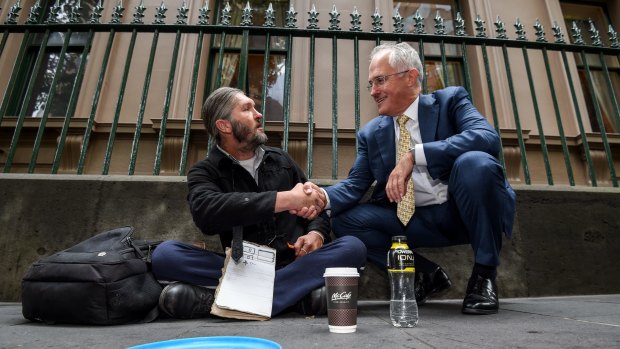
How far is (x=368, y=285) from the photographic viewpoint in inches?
121

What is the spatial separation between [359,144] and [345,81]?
3.56 metres

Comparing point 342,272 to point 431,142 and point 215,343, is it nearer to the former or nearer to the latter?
point 215,343

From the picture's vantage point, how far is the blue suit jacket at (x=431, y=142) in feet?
7.83

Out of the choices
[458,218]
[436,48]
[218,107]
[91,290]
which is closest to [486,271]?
[458,218]

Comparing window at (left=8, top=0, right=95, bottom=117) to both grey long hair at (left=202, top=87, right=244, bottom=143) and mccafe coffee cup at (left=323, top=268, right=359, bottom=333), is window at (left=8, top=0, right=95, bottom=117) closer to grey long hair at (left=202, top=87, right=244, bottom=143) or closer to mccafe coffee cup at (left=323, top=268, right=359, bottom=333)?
grey long hair at (left=202, top=87, right=244, bottom=143)

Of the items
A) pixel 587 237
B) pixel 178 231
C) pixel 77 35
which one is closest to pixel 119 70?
pixel 77 35

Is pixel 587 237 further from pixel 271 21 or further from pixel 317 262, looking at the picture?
pixel 271 21

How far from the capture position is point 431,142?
2.47 m

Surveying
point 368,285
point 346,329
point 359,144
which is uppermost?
point 359,144

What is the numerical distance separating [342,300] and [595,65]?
8.16m

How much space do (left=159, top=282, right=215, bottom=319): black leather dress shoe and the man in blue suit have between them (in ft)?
3.56

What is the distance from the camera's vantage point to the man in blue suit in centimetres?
225

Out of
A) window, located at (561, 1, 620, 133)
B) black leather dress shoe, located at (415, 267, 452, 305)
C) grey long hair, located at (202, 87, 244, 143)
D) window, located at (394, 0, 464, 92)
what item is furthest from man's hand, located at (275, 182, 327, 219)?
window, located at (561, 1, 620, 133)

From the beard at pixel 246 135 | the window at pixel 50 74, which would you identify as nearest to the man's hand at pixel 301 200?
the beard at pixel 246 135
